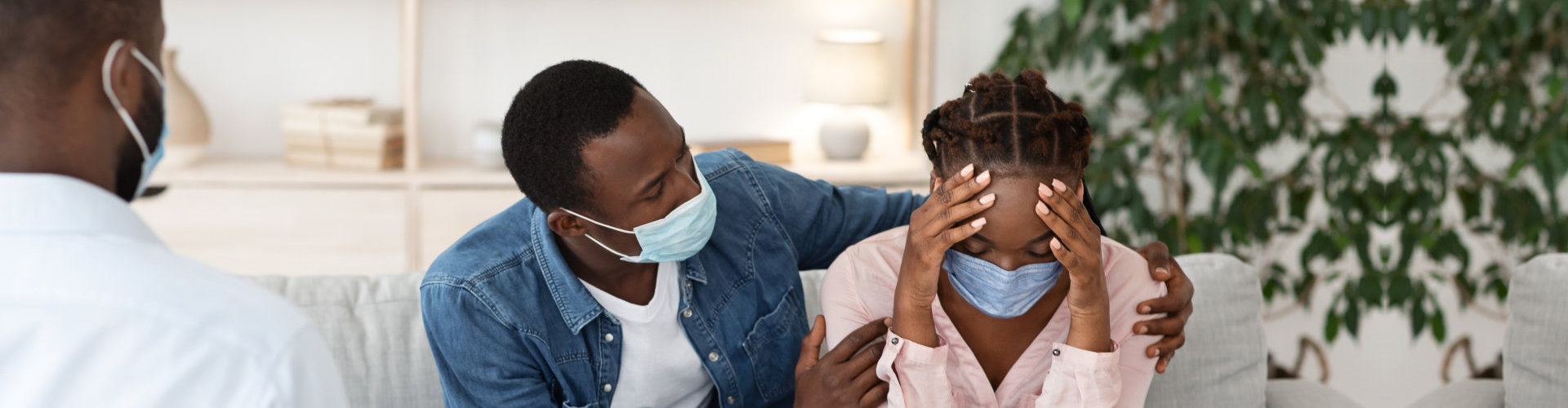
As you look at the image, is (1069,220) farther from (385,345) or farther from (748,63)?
(748,63)

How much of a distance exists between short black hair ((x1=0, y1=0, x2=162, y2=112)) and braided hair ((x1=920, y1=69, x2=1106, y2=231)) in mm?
846

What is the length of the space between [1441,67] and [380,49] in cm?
273

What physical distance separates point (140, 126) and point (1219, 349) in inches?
58.4

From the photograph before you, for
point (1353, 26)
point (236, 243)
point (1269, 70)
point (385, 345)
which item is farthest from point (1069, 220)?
point (236, 243)

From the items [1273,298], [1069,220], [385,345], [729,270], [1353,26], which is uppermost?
[1353,26]

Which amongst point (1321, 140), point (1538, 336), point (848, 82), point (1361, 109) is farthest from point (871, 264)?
point (1361, 109)

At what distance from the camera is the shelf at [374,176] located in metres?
2.88

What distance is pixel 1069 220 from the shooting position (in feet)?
3.99

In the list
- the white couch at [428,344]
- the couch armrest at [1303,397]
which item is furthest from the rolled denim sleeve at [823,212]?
the couch armrest at [1303,397]

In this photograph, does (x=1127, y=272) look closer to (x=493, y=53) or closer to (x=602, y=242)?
(x=602, y=242)

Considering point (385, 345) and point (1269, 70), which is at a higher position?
point (1269, 70)

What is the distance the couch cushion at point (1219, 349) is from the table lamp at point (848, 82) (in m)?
1.46

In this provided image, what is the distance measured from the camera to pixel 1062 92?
3131 mm

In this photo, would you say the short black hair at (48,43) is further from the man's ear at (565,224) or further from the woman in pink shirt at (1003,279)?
the woman in pink shirt at (1003,279)
